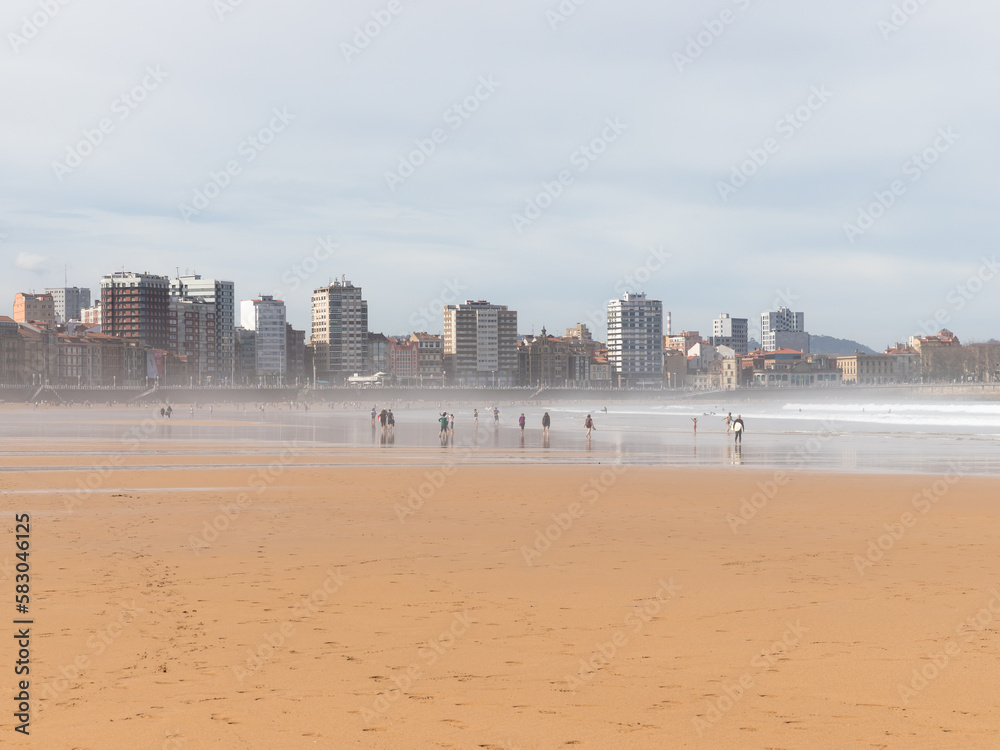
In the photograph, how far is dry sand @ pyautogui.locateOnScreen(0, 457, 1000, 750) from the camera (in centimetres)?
636

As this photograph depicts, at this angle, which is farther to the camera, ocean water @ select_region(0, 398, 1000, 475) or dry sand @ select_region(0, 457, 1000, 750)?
ocean water @ select_region(0, 398, 1000, 475)

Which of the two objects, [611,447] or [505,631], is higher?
[505,631]

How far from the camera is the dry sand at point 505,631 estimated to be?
636cm

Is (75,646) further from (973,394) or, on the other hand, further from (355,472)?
(973,394)

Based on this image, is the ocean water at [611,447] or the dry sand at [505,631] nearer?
the dry sand at [505,631]

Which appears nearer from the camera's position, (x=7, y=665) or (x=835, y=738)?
(x=835, y=738)

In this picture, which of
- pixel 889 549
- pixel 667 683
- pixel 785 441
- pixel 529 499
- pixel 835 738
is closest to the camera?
pixel 835 738

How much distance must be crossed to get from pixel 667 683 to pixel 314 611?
3.91m

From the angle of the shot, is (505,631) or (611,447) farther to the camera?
(611,447)

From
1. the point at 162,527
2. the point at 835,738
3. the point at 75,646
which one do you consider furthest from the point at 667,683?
the point at 162,527

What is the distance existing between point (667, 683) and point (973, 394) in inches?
8132

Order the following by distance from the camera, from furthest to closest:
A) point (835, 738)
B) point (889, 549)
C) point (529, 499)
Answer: point (529, 499)
point (889, 549)
point (835, 738)

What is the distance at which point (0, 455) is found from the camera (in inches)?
1332

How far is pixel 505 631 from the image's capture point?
885cm
